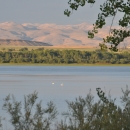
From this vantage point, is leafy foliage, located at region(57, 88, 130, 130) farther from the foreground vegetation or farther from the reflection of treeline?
the reflection of treeline

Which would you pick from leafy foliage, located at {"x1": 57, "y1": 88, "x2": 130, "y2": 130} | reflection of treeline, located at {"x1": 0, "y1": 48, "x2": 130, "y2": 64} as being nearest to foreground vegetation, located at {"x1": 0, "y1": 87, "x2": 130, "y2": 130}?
leafy foliage, located at {"x1": 57, "y1": 88, "x2": 130, "y2": 130}

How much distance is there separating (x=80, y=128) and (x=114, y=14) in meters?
2.31

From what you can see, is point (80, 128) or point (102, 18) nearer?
point (102, 18)

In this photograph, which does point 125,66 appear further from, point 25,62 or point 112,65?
point 25,62

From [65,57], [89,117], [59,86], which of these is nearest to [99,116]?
[89,117]

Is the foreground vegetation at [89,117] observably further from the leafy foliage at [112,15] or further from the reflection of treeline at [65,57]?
the reflection of treeline at [65,57]

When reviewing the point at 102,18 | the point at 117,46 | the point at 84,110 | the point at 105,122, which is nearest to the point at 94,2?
the point at 102,18

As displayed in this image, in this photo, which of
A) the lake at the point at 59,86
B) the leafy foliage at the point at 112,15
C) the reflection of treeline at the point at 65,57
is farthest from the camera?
the reflection of treeline at the point at 65,57

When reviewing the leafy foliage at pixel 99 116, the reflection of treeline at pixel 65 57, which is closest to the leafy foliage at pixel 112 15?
the leafy foliage at pixel 99 116

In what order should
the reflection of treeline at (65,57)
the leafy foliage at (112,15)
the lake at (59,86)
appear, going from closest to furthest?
the leafy foliage at (112,15)
the lake at (59,86)
the reflection of treeline at (65,57)

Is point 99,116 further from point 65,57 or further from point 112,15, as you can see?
point 65,57

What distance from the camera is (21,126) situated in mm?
10570

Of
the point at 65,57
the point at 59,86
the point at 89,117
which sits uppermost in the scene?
the point at 89,117

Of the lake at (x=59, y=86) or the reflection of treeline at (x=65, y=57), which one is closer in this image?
the lake at (x=59, y=86)
